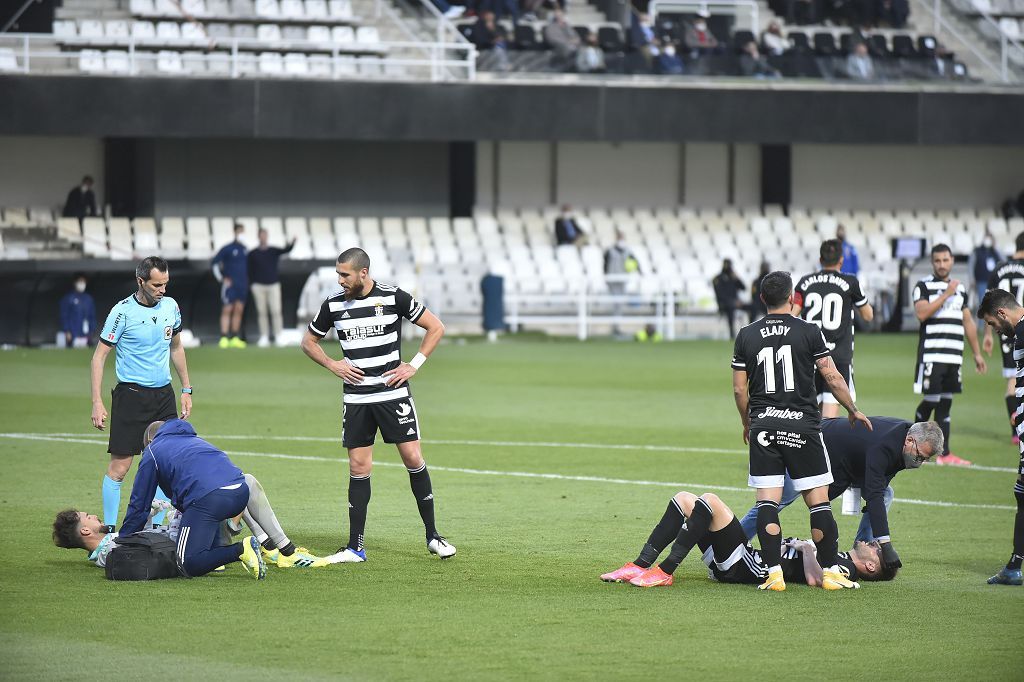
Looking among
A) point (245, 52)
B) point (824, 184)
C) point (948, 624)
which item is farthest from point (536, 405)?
point (824, 184)

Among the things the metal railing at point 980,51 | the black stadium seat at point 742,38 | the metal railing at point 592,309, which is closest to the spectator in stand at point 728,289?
the metal railing at point 592,309

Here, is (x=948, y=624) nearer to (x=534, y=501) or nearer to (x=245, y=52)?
(x=534, y=501)

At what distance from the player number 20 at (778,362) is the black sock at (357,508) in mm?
2646

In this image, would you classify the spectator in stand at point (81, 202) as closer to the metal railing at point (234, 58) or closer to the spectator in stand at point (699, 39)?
the metal railing at point (234, 58)

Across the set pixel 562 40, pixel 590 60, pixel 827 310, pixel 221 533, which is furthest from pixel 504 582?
pixel 562 40

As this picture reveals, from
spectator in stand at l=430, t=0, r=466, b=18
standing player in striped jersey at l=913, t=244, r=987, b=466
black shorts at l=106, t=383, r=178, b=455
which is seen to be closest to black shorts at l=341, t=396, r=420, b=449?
black shorts at l=106, t=383, r=178, b=455

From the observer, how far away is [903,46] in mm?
38969

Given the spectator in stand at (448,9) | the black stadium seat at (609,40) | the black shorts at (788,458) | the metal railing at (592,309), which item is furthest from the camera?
the spectator in stand at (448,9)

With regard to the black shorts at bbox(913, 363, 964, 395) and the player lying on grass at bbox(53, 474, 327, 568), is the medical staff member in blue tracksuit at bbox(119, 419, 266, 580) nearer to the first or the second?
the player lying on grass at bbox(53, 474, 327, 568)

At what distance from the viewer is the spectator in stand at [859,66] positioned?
3794 cm

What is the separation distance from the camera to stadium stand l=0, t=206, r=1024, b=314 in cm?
3444

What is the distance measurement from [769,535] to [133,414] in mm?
4367

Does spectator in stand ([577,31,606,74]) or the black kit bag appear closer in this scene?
the black kit bag

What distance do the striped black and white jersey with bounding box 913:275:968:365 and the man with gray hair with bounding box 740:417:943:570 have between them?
19.9ft
